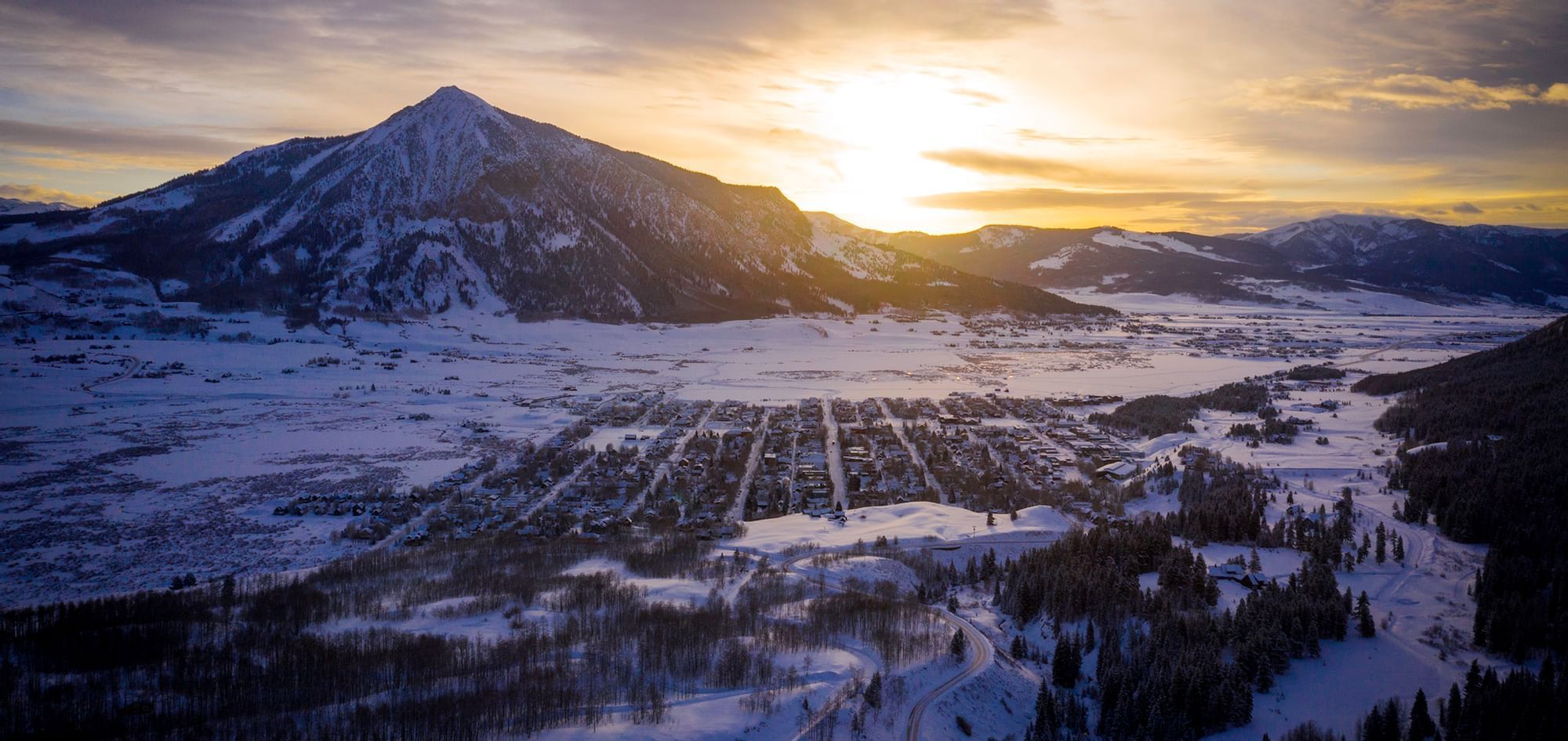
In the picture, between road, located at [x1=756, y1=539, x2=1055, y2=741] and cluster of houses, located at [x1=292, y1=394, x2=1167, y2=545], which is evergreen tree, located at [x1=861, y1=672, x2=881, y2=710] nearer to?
road, located at [x1=756, y1=539, x2=1055, y2=741]

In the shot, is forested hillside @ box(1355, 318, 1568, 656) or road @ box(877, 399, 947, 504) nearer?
forested hillside @ box(1355, 318, 1568, 656)

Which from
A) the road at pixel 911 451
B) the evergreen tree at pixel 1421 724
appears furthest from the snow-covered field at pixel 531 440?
the road at pixel 911 451

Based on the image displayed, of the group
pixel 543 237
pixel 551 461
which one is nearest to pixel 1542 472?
pixel 551 461

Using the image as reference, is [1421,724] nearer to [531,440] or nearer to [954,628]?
[954,628]

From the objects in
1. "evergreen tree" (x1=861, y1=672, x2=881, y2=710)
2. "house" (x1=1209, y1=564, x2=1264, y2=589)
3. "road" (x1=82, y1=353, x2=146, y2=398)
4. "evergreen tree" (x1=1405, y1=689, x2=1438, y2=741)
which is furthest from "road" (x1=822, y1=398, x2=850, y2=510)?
"road" (x1=82, y1=353, x2=146, y2=398)

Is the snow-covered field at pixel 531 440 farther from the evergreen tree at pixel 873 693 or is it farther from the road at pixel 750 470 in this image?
the road at pixel 750 470

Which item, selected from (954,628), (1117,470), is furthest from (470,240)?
(954,628)

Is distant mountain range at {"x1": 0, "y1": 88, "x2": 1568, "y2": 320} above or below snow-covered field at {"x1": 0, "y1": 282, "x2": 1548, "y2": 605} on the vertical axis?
above

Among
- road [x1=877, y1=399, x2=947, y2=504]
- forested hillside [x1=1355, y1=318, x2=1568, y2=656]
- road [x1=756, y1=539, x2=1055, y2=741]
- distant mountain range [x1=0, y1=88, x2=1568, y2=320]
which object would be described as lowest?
road [x1=756, y1=539, x2=1055, y2=741]
